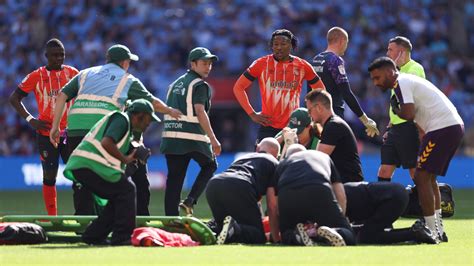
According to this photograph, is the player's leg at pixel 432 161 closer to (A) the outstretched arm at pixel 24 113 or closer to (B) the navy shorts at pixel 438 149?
(B) the navy shorts at pixel 438 149

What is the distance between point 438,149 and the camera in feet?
42.5

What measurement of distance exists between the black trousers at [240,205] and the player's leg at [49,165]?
12.1 feet

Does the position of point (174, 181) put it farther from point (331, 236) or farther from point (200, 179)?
point (331, 236)

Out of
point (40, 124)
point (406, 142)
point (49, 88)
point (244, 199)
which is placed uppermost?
point (49, 88)

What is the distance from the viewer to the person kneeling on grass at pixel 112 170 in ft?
40.4

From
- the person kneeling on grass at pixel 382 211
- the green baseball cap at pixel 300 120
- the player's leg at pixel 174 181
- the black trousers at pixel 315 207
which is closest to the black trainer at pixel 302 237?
the black trousers at pixel 315 207

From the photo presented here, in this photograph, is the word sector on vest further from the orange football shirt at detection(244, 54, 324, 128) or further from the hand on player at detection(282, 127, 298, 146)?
the hand on player at detection(282, 127, 298, 146)

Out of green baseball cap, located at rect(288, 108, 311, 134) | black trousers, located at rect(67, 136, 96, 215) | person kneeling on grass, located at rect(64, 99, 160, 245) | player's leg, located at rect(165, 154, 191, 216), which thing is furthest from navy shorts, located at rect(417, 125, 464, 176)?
black trousers, located at rect(67, 136, 96, 215)

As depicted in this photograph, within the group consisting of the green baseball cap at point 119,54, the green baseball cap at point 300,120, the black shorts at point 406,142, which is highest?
the green baseball cap at point 119,54

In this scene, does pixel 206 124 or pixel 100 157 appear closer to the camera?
pixel 100 157

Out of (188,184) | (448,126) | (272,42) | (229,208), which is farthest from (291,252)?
(188,184)

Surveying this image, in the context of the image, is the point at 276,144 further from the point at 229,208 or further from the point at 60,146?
the point at 60,146

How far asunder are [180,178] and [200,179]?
0.98ft

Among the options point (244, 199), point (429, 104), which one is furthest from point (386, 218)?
point (244, 199)
